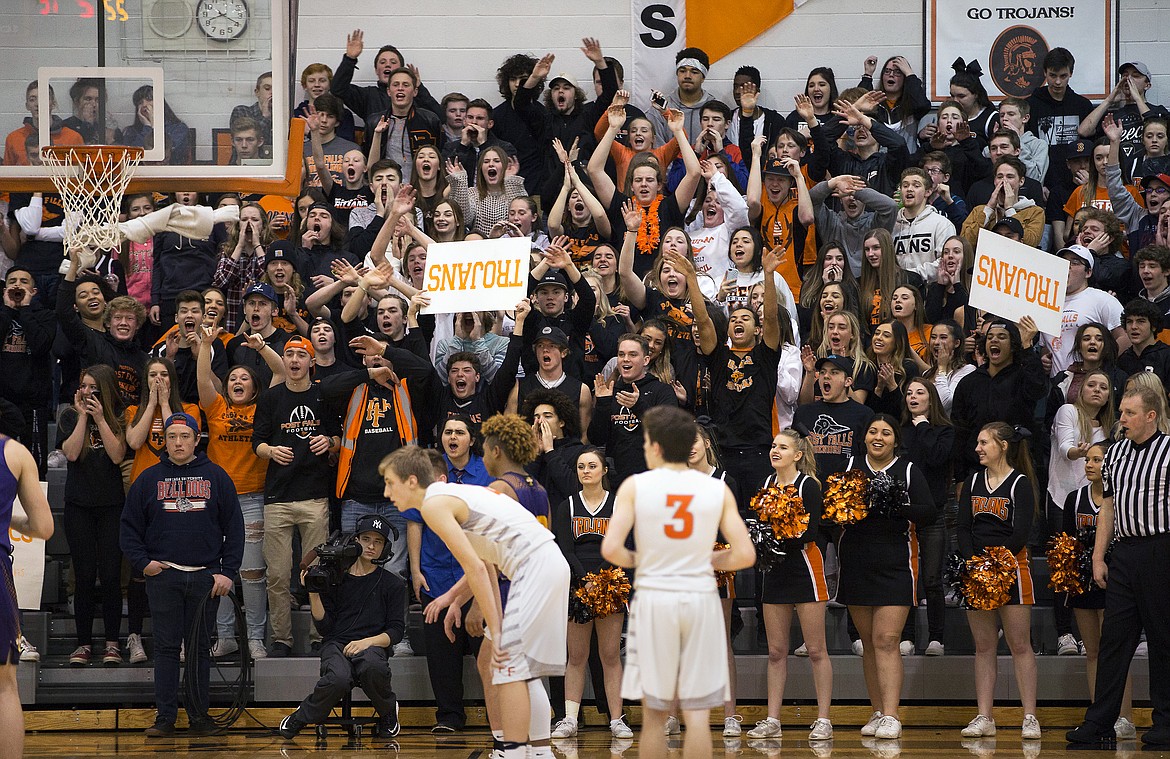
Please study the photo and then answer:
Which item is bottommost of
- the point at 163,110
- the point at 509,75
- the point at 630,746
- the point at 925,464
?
the point at 630,746

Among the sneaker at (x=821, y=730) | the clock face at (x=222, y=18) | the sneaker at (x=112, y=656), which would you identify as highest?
the clock face at (x=222, y=18)

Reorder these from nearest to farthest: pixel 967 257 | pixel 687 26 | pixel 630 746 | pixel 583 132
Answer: pixel 630 746 → pixel 967 257 → pixel 583 132 → pixel 687 26

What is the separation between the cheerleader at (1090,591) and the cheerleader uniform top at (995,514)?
1.74ft

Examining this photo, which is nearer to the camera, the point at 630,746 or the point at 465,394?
the point at 630,746

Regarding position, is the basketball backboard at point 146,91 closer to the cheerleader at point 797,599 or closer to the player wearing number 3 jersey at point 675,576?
the cheerleader at point 797,599

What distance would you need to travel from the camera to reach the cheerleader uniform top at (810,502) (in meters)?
8.73

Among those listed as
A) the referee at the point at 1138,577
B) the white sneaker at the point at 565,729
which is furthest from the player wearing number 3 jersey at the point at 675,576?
the referee at the point at 1138,577

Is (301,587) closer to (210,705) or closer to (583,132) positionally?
(210,705)

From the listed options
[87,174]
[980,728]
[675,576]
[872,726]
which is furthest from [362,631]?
[980,728]

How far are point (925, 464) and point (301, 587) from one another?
14.9 ft

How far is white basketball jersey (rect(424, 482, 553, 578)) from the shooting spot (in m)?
6.59

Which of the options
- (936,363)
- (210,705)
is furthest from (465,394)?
(936,363)

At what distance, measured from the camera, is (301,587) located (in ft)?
32.5

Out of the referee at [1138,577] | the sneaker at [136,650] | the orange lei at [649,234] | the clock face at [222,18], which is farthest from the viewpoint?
the orange lei at [649,234]
